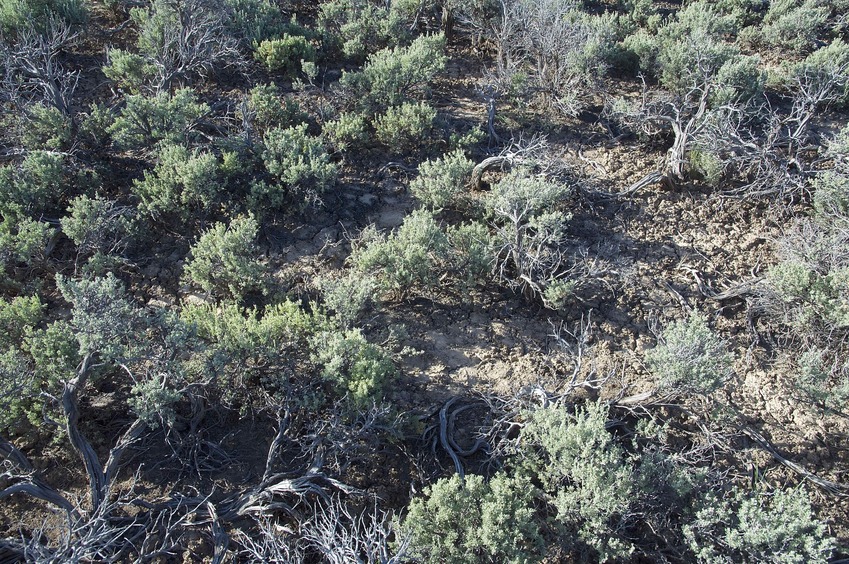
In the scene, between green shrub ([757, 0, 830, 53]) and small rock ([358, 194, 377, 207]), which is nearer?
small rock ([358, 194, 377, 207])

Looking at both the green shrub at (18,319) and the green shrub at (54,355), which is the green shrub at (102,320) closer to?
the green shrub at (54,355)

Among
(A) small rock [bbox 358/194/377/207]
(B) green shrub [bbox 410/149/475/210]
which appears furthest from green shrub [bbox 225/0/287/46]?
(B) green shrub [bbox 410/149/475/210]

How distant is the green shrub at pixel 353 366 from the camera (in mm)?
5246

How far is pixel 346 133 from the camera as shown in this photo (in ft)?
25.8

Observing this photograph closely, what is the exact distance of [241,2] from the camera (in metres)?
9.31

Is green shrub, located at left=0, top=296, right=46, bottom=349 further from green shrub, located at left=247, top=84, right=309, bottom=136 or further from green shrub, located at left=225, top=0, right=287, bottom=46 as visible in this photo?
green shrub, located at left=225, top=0, right=287, bottom=46

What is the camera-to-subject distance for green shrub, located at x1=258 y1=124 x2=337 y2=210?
281 inches

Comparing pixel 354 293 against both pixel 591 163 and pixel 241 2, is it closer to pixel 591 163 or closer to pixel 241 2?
pixel 591 163

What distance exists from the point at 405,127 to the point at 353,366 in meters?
3.91

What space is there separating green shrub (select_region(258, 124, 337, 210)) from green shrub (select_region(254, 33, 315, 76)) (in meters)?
1.98

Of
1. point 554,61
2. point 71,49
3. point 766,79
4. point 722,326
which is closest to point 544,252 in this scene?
point 722,326

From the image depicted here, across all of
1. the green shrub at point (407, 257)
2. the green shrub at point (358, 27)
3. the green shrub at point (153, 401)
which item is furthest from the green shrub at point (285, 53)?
the green shrub at point (153, 401)

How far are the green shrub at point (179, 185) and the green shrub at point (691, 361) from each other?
5.19 metres

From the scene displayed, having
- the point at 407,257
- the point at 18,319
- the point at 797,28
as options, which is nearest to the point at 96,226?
the point at 18,319
